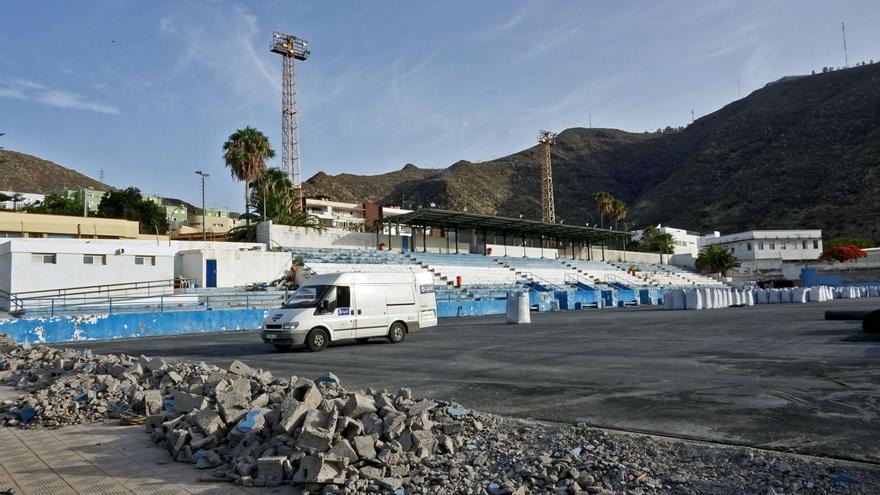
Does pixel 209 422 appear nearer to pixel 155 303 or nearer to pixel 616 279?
pixel 155 303

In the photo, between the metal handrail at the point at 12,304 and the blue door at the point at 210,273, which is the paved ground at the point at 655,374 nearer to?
the metal handrail at the point at 12,304

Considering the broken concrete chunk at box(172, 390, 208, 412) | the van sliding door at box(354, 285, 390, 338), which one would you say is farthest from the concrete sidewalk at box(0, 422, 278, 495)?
the van sliding door at box(354, 285, 390, 338)

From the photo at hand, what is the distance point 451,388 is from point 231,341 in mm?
13998

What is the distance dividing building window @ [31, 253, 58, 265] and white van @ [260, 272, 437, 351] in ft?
73.9

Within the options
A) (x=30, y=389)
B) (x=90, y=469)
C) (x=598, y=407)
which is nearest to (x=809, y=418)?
(x=598, y=407)

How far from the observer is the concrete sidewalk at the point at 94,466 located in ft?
18.0

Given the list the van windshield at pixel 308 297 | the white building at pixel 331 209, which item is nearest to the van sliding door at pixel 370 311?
the van windshield at pixel 308 297

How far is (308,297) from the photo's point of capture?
17.2m

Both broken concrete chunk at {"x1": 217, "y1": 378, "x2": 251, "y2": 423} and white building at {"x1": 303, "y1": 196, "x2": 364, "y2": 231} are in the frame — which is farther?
white building at {"x1": 303, "y1": 196, "x2": 364, "y2": 231}

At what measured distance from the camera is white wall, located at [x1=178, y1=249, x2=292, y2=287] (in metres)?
38.0

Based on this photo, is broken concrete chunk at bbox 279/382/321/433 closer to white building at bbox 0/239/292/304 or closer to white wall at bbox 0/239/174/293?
white building at bbox 0/239/292/304

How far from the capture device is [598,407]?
8.29 meters

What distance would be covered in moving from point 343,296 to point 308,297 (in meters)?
1.02

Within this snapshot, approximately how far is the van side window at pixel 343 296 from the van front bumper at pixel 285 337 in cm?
148
